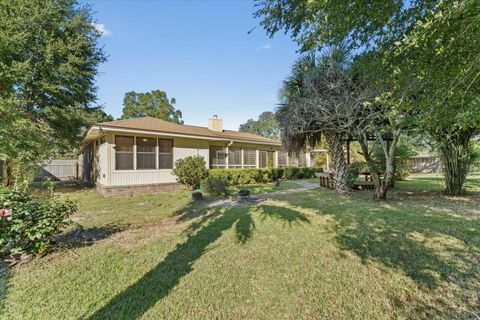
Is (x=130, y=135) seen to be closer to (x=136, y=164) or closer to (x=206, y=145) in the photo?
(x=136, y=164)

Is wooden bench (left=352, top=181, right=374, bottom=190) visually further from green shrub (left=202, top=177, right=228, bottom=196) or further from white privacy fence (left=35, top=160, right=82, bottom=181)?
white privacy fence (left=35, top=160, right=82, bottom=181)

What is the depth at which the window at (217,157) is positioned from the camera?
1420 cm

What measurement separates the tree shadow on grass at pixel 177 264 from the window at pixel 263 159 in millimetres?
10807

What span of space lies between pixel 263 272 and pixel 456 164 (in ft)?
32.2

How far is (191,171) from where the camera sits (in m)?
11.0

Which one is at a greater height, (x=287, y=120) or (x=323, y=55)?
(x=323, y=55)

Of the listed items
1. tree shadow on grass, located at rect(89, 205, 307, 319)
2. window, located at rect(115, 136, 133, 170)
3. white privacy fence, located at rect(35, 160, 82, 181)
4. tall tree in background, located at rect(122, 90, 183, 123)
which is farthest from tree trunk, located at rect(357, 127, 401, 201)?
tall tree in background, located at rect(122, 90, 183, 123)

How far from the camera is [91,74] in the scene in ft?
45.4

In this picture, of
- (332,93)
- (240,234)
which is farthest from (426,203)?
(240,234)

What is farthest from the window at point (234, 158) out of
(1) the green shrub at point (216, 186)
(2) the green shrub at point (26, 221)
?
(2) the green shrub at point (26, 221)

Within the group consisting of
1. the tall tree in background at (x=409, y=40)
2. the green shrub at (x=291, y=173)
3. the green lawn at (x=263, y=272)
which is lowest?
the green lawn at (x=263, y=272)

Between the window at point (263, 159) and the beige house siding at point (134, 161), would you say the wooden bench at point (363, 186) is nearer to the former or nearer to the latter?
the window at point (263, 159)

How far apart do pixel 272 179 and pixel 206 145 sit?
5321mm

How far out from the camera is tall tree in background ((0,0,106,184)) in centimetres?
1088
